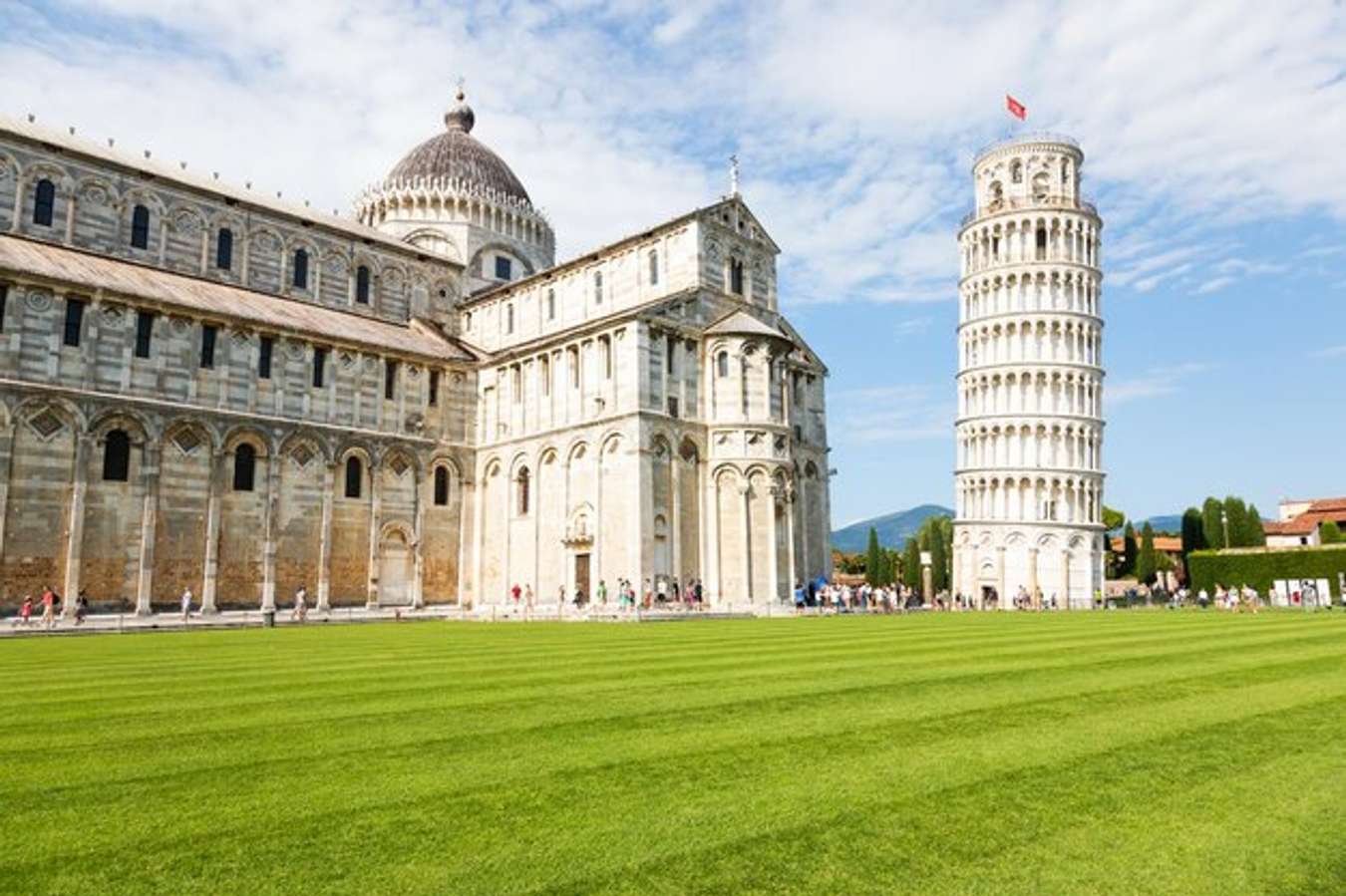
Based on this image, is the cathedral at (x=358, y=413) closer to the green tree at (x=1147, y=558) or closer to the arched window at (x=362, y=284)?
Result: the arched window at (x=362, y=284)

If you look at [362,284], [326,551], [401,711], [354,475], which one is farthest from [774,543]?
[401,711]

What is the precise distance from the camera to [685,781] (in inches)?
272

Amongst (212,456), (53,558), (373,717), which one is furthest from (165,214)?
(373,717)

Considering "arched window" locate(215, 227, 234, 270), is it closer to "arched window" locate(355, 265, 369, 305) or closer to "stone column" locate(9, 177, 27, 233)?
"arched window" locate(355, 265, 369, 305)

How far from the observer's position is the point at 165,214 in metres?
44.5

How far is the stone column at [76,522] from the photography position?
1388 inches

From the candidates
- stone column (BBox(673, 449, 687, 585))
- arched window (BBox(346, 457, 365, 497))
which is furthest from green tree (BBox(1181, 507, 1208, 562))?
arched window (BBox(346, 457, 365, 497))

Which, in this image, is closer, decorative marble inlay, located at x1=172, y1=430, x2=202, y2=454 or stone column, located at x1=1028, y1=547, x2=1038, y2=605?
decorative marble inlay, located at x1=172, y1=430, x2=202, y2=454

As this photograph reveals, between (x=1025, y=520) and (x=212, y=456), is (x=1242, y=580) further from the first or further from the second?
(x=212, y=456)

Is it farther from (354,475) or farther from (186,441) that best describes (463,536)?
(186,441)

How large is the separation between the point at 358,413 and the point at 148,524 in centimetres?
1016

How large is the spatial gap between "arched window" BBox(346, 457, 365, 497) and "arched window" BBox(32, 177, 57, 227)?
15.7m

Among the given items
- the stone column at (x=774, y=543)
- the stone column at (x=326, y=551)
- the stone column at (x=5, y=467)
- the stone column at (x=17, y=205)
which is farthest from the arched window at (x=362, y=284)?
the stone column at (x=774, y=543)

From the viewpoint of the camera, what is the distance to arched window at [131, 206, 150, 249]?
43.5 m
